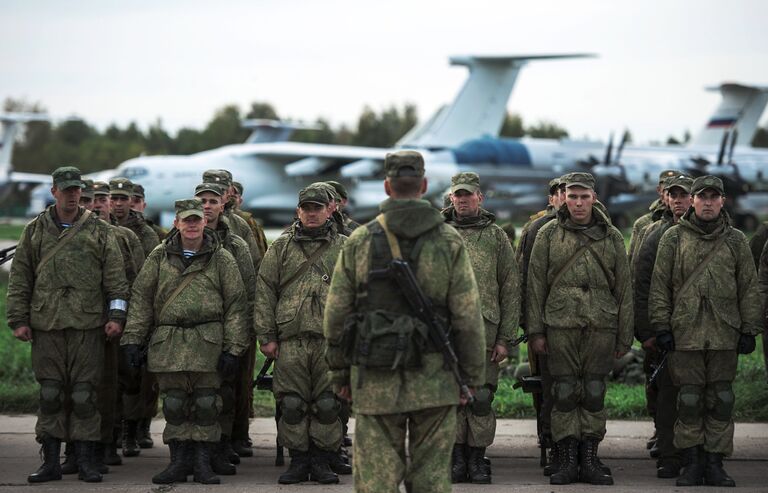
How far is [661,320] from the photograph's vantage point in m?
7.59

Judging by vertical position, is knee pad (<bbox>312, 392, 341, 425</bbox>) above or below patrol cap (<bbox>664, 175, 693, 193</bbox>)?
below

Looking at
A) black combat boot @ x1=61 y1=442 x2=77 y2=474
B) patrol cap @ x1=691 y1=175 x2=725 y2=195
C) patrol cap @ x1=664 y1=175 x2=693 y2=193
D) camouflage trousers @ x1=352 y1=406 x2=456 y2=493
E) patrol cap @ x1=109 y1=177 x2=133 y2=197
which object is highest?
patrol cap @ x1=691 y1=175 x2=725 y2=195

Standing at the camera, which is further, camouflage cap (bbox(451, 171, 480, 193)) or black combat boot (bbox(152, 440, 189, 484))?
camouflage cap (bbox(451, 171, 480, 193))

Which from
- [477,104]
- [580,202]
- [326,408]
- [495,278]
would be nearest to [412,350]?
[326,408]

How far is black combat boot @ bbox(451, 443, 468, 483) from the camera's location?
7.71 metres

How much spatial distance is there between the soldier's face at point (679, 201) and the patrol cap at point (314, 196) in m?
2.65

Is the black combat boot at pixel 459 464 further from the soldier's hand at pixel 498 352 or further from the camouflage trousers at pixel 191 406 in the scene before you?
the camouflage trousers at pixel 191 406

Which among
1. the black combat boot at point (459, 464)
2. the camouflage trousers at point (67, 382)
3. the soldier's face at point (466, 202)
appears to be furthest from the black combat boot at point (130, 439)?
the soldier's face at point (466, 202)

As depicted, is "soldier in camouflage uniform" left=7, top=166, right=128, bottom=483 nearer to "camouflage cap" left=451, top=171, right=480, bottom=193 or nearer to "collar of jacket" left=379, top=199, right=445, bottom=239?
"camouflage cap" left=451, top=171, right=480, bottom=193

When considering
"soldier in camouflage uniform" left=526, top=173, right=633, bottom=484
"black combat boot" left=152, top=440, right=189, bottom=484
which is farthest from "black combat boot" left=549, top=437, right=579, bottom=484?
"black combat boot" left=152, top=440, right=189, bottom=484

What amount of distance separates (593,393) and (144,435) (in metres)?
3.66

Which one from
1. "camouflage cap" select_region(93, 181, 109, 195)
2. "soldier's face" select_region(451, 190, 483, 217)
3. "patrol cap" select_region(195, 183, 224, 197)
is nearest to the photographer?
"soldier's face" select_region(451, 190, 483, 217)

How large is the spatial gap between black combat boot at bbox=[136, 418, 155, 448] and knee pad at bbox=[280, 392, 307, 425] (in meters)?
1.87

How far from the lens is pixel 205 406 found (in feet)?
24.9
